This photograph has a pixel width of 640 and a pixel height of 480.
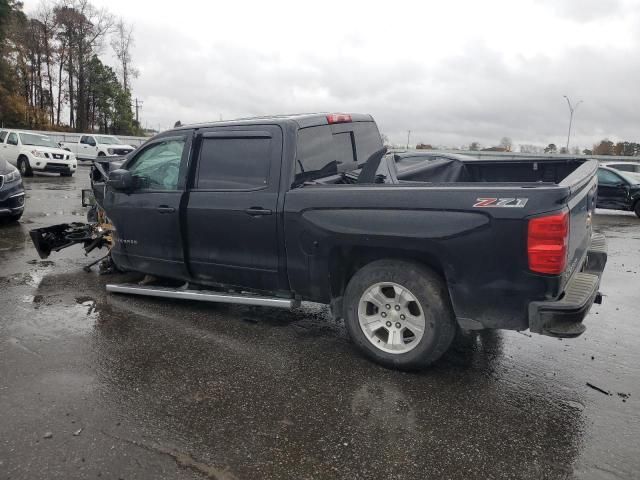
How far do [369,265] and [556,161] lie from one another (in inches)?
99.6

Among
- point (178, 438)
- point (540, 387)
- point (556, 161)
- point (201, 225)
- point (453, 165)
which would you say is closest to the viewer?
point (178, 438)

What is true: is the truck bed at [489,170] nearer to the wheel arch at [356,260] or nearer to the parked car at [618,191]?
the wheel arch at [356,260]

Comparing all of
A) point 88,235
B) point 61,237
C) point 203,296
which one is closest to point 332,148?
point 203,296

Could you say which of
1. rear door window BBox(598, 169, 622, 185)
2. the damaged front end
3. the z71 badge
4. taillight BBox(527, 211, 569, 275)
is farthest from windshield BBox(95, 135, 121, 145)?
taillight BBox(527, 211, 569, 275)

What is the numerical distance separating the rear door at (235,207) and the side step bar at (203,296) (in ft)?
0.42

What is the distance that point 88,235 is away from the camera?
658 cm

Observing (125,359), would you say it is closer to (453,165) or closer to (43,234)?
(43,234)

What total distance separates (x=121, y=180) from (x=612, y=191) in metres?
14.2

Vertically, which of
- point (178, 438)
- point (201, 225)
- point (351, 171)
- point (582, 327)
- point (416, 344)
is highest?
point (351, 171)

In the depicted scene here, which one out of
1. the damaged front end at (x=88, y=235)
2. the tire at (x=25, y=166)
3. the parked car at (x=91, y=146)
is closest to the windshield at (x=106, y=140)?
the parked car at (x=91, y=146)

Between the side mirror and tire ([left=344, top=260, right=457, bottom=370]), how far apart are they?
8.47 feet

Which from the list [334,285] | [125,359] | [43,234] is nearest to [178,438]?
[125,359]

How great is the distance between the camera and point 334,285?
4.03 m

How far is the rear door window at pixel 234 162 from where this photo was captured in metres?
4.27
